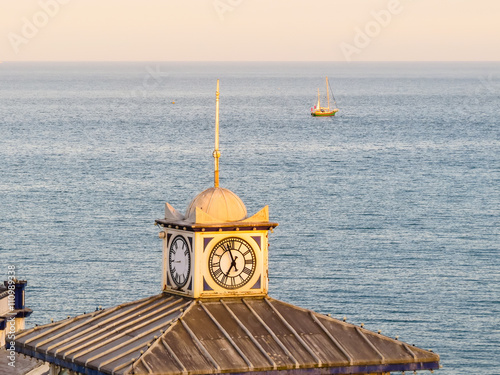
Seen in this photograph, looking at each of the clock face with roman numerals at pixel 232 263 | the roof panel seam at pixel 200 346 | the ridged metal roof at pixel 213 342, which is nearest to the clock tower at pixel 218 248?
the clock face with roman numerals at pixel 232 263

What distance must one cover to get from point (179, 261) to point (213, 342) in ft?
5.21

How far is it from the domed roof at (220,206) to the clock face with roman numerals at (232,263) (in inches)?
12.4

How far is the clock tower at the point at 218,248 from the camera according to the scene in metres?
15.7

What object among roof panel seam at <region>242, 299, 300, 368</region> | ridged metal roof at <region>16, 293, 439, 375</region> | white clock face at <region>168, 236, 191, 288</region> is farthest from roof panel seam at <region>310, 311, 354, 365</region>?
white clock face at <region>168, 236, 191, 288</region>

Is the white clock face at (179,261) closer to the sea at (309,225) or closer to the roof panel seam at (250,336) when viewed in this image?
the roof panel seam at (250,336)

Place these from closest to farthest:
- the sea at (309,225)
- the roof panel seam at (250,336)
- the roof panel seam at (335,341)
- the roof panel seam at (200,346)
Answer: the roof panel seam at (200,346), the roof panel seam at (250,336), the roof panel seam at (335,341), the sea at (309,225)

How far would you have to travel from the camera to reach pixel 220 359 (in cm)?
1442

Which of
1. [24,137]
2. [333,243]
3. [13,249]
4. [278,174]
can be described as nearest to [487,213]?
[333,243]

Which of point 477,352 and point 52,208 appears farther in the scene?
point 52,208

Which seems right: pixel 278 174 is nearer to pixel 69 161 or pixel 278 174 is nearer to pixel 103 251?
pixel 69 161

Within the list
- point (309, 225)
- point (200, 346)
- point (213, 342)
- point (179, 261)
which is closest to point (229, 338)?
point (213, 342)

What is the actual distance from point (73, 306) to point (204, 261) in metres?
58.1

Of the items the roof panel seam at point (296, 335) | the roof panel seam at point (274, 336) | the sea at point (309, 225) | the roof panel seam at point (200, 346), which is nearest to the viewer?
the roof panel seam at point (200, 346)

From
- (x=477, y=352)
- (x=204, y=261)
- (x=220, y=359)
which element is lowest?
(x=477, y=352)
